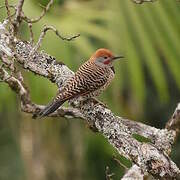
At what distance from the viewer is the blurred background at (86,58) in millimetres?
8663

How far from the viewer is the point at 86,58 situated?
9.75 meters

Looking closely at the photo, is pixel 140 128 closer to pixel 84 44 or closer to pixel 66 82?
pixel 66 82

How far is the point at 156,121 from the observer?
1399 centimetres

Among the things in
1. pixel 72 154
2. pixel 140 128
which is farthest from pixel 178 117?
pixel 72 154

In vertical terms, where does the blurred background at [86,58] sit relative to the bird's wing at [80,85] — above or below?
below

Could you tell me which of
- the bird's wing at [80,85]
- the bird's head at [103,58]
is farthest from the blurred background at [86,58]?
the bird's wing at [80,85]

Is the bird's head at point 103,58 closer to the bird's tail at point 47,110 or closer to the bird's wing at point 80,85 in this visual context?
the bird's wing at point 80,85

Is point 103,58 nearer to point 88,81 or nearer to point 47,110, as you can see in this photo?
point 88,81

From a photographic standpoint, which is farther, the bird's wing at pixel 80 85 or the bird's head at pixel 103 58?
the bird's head at pixel 103 58

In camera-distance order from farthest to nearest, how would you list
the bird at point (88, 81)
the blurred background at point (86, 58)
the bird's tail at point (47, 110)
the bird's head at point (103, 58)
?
the blurred background at point (86, 58) → the bird's head at point (103, 58) → the bird at point (88, 81) → the bird's tail at point (47, 110)

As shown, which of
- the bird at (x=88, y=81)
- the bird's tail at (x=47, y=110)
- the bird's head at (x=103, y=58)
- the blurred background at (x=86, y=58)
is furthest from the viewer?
the blurred background at (x=86, y=58)

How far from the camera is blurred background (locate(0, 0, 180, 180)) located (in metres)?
8.66

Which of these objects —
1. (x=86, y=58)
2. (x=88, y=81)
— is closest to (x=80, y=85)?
(x=88, y=81)

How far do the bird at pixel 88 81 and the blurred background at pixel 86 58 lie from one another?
3.93ft
